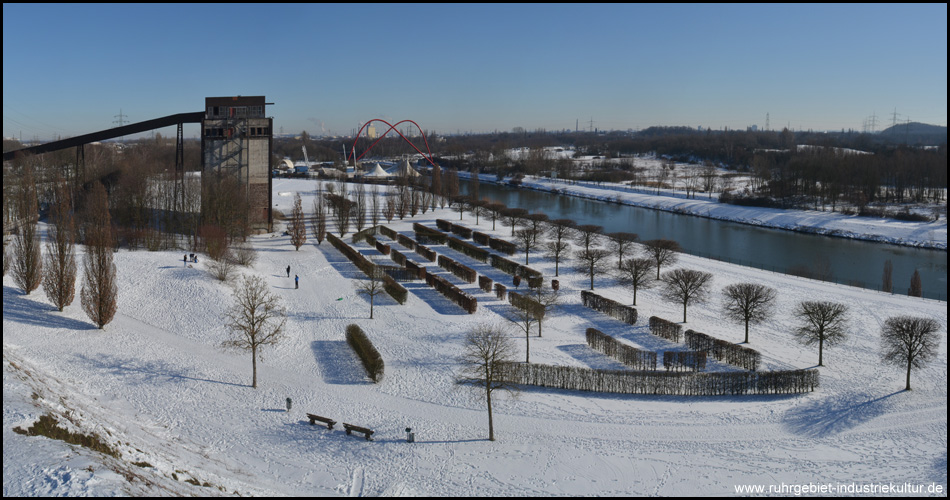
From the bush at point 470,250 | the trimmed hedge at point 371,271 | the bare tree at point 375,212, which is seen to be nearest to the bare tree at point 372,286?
the trimmed hedge at point 371,271

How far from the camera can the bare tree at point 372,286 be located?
16169 millimetres

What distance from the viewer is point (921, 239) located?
100 feet

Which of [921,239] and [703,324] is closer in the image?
[703,324]

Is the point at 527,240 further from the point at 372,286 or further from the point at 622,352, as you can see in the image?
the point at 622,352

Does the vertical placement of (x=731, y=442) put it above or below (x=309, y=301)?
below

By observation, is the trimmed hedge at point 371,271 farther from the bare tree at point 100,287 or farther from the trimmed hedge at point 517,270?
the bare tree at point 100,287

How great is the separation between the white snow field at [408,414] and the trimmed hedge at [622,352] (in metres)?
0.23

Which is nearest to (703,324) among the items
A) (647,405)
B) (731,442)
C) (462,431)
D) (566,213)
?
(647,405)

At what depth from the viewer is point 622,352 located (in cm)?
1312

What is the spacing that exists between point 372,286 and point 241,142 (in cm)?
1328

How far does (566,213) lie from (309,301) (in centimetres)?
2546

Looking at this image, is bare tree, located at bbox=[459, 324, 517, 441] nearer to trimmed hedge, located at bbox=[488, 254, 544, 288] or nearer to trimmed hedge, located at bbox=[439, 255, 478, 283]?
trimmed hedge, located at bbox=[488, 254, 544, 288]

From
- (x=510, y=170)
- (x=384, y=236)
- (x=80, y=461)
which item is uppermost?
(x=510, y=170)

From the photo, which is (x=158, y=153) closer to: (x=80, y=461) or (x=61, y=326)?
(x=61, y=326)
